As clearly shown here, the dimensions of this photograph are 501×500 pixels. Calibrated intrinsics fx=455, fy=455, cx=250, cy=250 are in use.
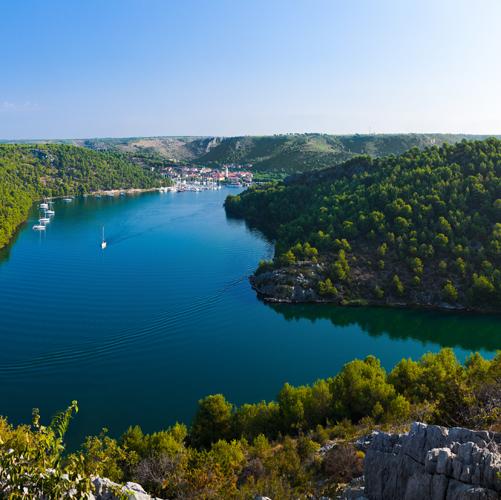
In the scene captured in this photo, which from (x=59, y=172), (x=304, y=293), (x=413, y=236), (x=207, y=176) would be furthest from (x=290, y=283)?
(x=207, y=176)

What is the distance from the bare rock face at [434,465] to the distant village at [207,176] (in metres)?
133

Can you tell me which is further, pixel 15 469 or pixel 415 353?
pixel 415 353

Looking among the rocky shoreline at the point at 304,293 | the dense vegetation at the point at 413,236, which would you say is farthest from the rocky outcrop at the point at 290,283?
the dense vegetation at the point at 413,236

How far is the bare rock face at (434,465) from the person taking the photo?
31.7ft

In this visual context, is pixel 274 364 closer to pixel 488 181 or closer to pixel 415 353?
pixel 415 353

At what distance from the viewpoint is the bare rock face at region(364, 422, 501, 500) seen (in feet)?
31.7

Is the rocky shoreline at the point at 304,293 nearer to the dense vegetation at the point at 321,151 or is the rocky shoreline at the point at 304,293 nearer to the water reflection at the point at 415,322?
the water reflection at the point at 415,322

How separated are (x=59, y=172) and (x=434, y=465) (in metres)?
134

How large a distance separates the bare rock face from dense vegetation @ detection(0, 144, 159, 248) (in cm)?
9020

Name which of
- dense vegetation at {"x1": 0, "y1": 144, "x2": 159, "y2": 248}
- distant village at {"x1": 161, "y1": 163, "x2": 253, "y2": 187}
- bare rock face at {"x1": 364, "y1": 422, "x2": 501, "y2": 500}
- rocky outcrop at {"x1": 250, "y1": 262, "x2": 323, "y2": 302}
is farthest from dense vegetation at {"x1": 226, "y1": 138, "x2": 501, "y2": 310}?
distant village at {"x1": 161, "y1": 163, "x2": 253, "y2": 187}

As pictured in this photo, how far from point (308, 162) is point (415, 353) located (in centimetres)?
13254

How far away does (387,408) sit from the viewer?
21.0m

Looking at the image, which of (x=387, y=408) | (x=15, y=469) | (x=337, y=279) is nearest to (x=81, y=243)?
(x=337, y=279)

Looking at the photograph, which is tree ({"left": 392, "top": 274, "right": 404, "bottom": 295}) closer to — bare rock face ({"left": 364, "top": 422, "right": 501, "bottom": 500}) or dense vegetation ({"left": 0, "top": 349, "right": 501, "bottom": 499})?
dense vegetation ({"left": 0, "top": 349, "right": 501, "bottom": 499})
